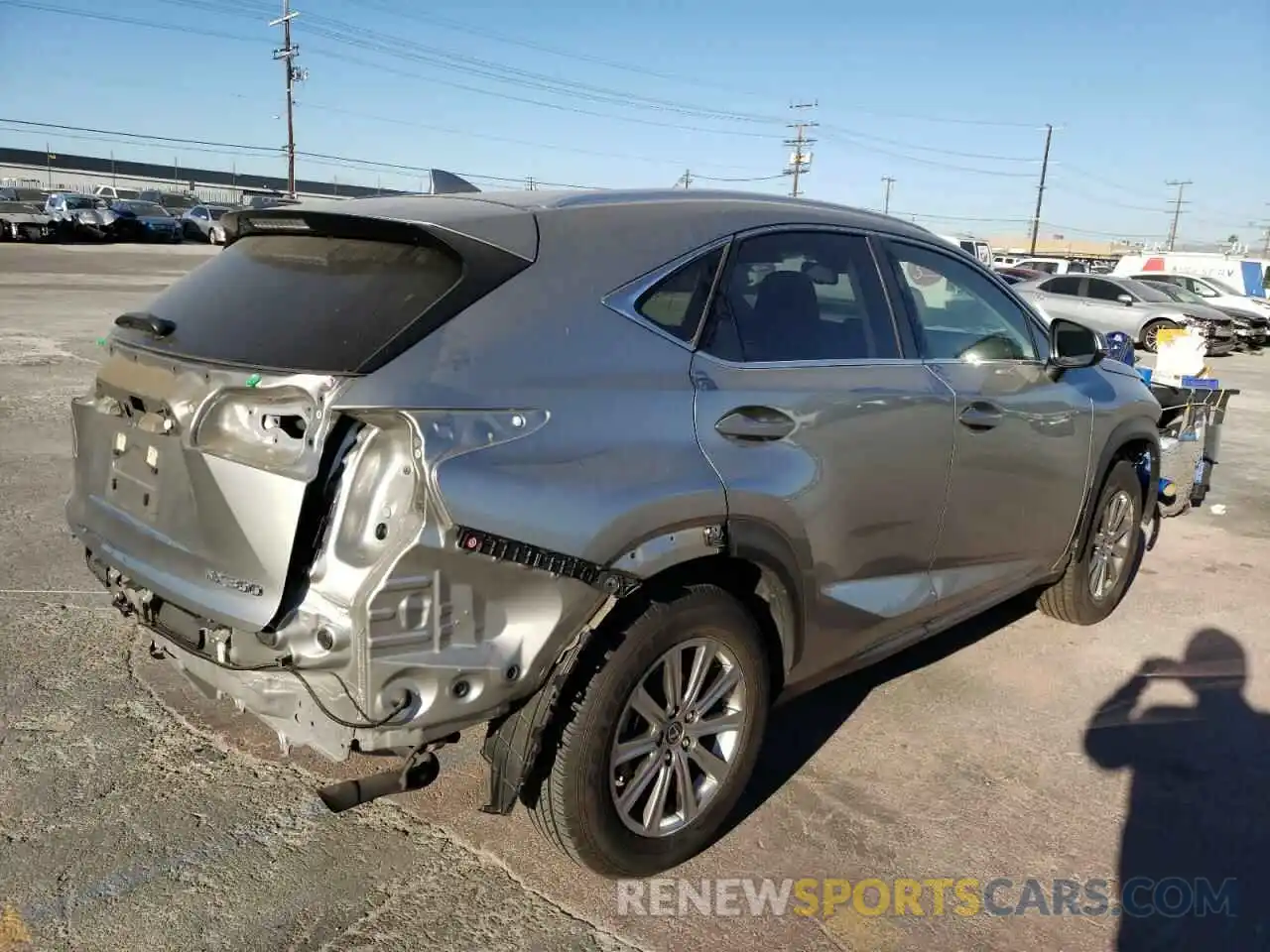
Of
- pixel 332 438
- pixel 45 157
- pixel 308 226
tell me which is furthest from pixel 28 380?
pixel 45 157

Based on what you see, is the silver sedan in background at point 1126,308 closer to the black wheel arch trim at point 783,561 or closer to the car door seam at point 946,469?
the car door seam at point 946,469

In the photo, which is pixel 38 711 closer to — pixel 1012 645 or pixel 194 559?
pixel 194 559

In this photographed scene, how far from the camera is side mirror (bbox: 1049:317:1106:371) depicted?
165 inches

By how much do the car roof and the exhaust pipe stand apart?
4.49 feet

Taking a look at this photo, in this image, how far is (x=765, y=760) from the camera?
139 inches

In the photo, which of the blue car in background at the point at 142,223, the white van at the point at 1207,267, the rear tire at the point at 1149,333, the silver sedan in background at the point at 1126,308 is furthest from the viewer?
the blue car in background at the point at 142,223

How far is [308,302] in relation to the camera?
2549mm

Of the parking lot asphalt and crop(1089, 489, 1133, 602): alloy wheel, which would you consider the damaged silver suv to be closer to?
the parking lot asphalt

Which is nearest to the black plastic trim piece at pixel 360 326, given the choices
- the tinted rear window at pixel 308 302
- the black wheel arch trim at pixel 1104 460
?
the tinted rear window at pixel 308 302

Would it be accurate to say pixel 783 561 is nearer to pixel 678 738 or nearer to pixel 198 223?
pixel 678 738

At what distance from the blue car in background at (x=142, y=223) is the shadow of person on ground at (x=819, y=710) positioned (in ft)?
141

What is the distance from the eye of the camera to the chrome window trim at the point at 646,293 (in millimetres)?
2658

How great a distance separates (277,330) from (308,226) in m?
0.44

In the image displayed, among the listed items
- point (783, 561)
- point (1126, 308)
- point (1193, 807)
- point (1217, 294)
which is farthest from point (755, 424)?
point (1217, 294)
